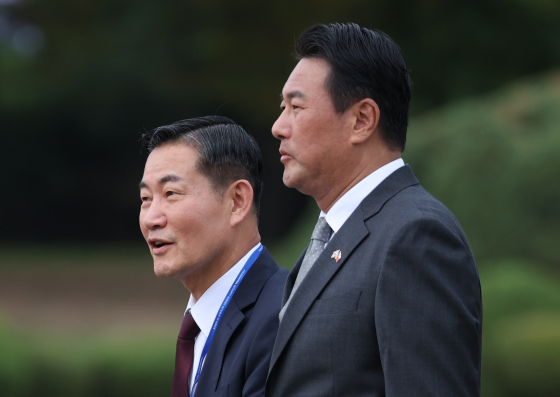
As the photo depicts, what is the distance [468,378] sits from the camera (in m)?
1.88

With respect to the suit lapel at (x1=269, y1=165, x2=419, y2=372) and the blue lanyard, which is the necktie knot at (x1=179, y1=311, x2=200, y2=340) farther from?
→ the suit lapel at (x1=269, y1=165, x2=419, y2=372)

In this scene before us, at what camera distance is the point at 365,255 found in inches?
79.8

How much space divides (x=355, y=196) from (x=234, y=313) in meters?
0.71

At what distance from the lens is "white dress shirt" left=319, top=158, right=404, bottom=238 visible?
2.22 m

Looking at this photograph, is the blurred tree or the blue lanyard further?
the blurred tree

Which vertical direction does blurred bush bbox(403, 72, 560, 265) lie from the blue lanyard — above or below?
above

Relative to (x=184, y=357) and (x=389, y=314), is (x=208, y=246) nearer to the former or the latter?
(x=184, y=357)

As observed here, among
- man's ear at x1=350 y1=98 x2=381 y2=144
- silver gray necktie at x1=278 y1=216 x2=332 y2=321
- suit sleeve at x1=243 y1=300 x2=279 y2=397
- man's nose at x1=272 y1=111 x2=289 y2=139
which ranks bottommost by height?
suit sleeve at x1=243 y1=300 x2=279 y2=397

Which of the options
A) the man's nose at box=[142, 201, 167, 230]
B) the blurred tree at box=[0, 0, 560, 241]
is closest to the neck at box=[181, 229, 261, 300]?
the man's nose at box=[142, 201, 167, 230]

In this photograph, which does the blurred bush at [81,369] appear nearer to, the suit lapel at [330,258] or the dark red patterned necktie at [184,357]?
the dark red patterned necktie at [184,357]

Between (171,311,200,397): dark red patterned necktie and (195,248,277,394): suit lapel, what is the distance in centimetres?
14

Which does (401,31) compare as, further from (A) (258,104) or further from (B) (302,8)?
(A) (258,104)

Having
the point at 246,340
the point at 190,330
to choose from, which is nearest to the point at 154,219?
the point at 190,330

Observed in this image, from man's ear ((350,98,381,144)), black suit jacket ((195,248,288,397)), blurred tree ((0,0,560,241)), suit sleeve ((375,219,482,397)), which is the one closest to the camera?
suit sleeve ((375,219,482,397))
